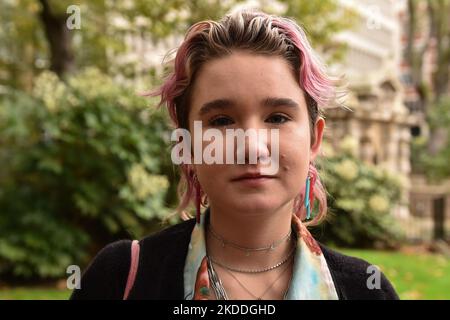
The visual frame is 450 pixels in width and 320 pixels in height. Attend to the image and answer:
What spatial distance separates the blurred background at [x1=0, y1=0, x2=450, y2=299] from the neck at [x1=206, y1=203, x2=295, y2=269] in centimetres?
116

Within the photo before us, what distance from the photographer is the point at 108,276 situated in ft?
4.51

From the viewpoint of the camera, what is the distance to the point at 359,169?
8734mm

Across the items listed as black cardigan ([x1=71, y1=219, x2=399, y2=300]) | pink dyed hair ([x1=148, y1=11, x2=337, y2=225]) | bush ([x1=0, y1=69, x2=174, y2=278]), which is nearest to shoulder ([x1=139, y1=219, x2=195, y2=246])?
black cardigan ([x1=71, y1=219, x2=399, y2=300])

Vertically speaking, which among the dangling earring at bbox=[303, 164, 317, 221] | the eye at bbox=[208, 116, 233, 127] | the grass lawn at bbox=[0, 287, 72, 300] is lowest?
the grass lawn at bbox=[0, 287, 72, 300]

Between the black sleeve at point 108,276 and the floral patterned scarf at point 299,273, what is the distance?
0.51ft

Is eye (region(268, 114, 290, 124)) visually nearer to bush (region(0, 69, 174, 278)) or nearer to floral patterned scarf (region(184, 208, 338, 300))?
floral patterned scarf (region(184, 208, 338, 300))

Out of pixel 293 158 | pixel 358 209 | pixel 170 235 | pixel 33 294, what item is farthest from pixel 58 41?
pixel 293 158

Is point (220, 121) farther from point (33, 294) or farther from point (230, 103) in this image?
point (33, 294)

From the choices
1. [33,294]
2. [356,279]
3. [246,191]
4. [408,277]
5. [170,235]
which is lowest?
[408,277]

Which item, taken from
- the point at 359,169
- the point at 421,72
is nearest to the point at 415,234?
the point at 359,169

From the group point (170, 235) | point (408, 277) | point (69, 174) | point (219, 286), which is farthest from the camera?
point (408, 277)

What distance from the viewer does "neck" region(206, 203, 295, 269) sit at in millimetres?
1326

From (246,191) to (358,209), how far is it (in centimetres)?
723

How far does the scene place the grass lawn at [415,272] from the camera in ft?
18.6
